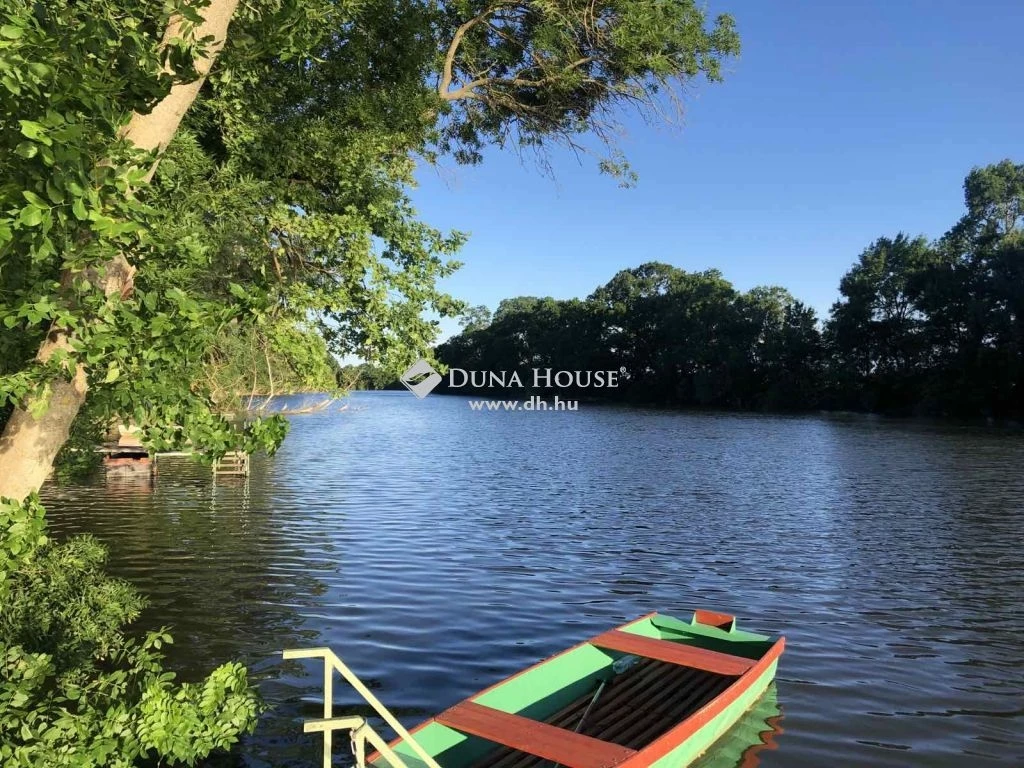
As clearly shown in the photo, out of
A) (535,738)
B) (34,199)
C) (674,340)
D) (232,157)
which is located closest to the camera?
(34,199)

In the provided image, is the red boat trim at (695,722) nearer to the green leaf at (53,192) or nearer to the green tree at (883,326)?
the green leaf at (53,192)

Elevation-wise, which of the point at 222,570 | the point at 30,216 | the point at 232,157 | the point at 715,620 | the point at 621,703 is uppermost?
the point at 232,157

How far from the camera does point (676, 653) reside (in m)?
8.16

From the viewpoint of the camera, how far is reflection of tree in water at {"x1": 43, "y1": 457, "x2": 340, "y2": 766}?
8641 mm

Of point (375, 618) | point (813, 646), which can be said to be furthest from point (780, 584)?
point (375, 618)

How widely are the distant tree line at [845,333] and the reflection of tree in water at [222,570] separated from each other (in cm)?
6687

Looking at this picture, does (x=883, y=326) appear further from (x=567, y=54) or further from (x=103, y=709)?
(x=103, y=709)

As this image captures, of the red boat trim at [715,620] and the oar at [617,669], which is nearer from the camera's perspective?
the oar at [617,669]

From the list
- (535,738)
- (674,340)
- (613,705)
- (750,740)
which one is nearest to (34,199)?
(535,738)

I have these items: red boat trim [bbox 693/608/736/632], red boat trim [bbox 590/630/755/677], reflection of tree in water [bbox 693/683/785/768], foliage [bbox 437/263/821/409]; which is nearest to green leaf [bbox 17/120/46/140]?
reflection of tree in water [bbox 693/683/785/768]

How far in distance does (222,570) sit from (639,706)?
8948 mm

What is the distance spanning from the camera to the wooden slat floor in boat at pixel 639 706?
701 cm

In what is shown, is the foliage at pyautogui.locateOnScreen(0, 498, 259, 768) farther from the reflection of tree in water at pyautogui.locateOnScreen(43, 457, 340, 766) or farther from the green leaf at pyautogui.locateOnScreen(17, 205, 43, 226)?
the reflection of tree in water at pyautogui.locateOnScreen(43, 457, 340, 766)

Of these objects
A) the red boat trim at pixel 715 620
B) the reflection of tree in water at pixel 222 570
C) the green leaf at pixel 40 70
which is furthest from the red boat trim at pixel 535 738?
the green leaf at pixel 40 70
